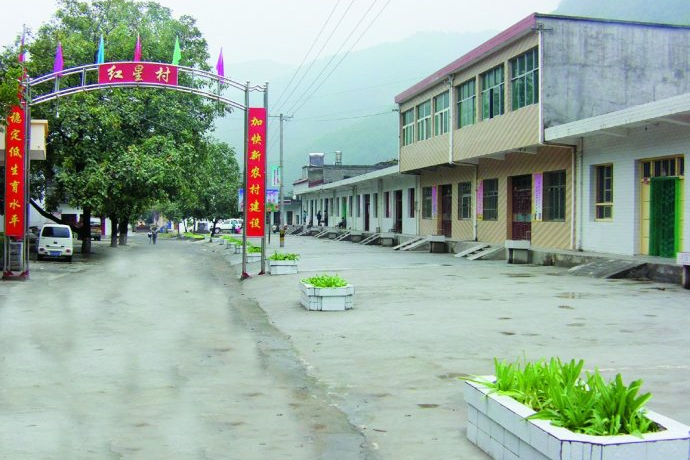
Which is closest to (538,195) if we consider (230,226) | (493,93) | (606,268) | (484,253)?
(484,253)

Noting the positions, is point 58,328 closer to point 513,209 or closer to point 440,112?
point 513,209

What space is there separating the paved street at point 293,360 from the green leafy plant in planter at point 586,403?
0.67 metres

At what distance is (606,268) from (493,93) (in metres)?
9.81

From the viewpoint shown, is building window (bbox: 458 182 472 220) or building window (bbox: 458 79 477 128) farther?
building window (bbox: 458 182 472 220)

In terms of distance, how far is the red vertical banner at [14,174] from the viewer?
19531mm

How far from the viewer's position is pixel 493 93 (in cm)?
2434

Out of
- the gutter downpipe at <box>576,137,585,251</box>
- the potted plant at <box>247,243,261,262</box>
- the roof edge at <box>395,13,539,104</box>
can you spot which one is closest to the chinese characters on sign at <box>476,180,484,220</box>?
the roof edge at <box>395,13,539,104</box>

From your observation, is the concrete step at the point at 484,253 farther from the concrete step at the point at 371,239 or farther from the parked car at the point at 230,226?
the parked car at the point at 230,226

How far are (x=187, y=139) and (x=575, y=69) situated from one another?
19.1m

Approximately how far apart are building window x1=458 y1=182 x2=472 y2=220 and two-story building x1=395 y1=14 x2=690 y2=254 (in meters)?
2.16

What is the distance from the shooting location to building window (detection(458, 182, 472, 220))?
29.5m

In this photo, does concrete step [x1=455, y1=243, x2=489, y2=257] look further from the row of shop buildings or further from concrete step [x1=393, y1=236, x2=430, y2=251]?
concrete step [x1=393, y1=236, x2=430, y2=251]

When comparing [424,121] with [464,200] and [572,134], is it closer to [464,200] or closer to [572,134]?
[464,200]

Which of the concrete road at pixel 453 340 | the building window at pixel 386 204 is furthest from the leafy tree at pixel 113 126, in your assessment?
the concrete road at pixel 453 340
